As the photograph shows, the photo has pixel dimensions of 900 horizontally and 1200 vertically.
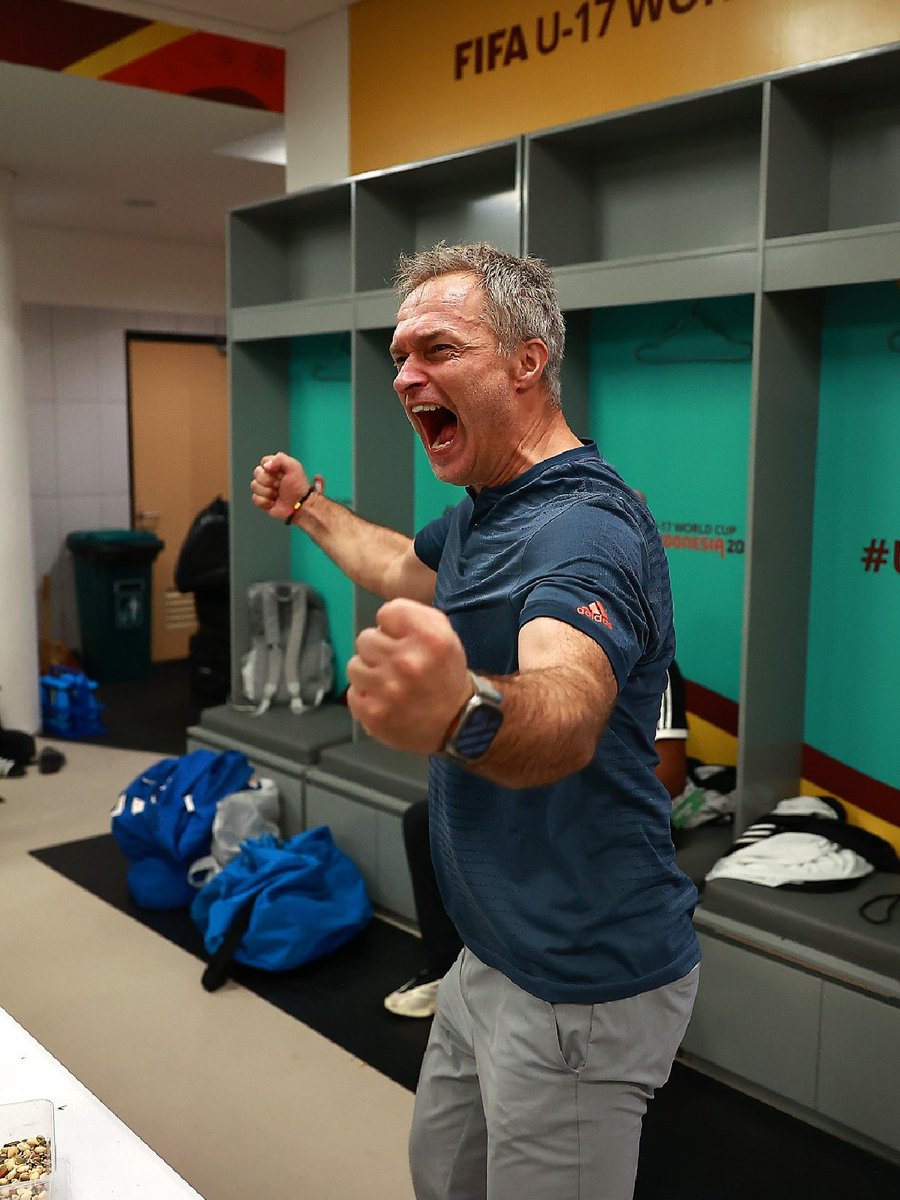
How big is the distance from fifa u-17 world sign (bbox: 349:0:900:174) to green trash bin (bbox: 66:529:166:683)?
3.80 m

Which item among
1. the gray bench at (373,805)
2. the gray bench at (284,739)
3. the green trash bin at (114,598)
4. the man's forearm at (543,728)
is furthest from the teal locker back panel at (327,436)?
the man's forearm at (543,728)

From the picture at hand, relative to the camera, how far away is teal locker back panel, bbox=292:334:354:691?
15.5 ft

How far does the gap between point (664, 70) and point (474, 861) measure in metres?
2.64

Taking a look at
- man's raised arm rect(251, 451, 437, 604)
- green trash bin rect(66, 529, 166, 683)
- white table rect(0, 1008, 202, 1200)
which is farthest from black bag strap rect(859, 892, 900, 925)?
green trash bin rect(66, 529, 166, 683)

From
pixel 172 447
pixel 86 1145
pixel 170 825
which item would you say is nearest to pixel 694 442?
pixel 170 825

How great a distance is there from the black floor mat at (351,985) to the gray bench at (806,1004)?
0.76 metres

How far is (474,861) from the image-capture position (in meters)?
1.54

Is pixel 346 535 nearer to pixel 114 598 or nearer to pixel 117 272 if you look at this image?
pixel 114 598

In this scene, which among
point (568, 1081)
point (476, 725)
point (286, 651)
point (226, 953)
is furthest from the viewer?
point (286, 651)

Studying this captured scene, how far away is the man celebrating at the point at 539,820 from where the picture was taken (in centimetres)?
146

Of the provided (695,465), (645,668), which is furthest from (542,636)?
(695,465)

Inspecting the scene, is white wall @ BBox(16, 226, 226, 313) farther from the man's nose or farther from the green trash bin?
the man's nose

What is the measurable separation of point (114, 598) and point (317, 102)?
393cm

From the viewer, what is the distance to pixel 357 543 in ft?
7.14
